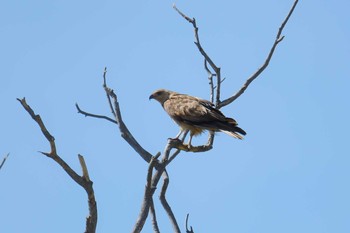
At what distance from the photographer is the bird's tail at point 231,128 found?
30.2ft

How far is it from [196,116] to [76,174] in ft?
13.6

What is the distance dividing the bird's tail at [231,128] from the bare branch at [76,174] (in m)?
3.46

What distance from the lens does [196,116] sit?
10.0 meters

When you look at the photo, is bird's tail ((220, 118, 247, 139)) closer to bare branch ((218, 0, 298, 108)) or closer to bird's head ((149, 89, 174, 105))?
A: bare branch ((218, 0, 298, 108))

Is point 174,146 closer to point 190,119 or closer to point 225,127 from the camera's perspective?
point 225,127

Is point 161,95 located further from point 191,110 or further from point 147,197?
point 147,197

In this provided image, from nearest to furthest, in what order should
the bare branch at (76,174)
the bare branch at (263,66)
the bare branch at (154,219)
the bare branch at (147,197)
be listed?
the bare branch at (76,174), the bare branch at (147,197), the bare branch at (154,219), the bare branch at (263,66)

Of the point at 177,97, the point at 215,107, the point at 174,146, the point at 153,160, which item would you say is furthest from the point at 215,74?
the point at 153,160

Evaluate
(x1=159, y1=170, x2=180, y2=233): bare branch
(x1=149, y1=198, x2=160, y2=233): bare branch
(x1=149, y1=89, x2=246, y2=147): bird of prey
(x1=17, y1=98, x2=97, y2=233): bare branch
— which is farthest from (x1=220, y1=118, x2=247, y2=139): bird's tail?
(x1=17, y1=98, x2=97, y2=233): bare branch

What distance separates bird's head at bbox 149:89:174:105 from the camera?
467 inches

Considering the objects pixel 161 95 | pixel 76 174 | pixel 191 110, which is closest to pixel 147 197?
pixel 76 174

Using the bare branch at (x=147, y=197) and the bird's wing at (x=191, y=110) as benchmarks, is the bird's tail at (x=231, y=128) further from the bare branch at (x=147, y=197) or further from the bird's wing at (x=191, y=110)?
the bare branch at (x=147, y=197)

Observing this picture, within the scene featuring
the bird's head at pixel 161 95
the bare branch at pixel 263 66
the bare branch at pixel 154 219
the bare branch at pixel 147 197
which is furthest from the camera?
the bird's head at pixel 161 95

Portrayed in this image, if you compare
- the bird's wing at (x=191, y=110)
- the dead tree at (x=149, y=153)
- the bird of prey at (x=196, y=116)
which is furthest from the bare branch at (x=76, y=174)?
the bird's wing at (x=191, y=110)
